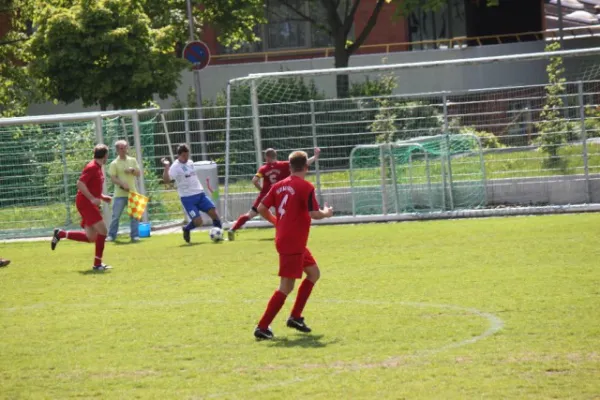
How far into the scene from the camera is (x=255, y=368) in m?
9.61

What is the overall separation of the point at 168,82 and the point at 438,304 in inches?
953

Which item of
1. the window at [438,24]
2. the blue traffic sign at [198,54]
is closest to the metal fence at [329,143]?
the blue traffic sign at [198,54]

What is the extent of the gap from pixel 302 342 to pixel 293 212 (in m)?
1.18

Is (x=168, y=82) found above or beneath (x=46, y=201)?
above

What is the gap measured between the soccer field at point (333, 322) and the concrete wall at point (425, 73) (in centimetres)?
2057

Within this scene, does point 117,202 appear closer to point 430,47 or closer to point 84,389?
point 84,389

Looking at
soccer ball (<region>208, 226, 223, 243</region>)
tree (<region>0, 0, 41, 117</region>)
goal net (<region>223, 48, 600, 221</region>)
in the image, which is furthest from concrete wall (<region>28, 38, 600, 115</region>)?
soccer ball (<region>208, 226, 223, 243</region>)

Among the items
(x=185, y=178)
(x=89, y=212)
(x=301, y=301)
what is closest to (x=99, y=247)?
(x=89, y=212)

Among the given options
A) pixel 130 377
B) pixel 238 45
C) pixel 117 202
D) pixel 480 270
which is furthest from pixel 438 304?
pixel 238 45

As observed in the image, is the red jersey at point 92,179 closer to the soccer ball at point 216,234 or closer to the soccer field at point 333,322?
the soccer field at point 333,322

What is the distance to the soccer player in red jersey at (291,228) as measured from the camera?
10.9 meters

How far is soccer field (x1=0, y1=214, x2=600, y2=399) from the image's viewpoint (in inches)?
353

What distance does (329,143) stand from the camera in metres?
23.8

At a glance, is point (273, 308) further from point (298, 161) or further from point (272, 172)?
point (272, 172)
